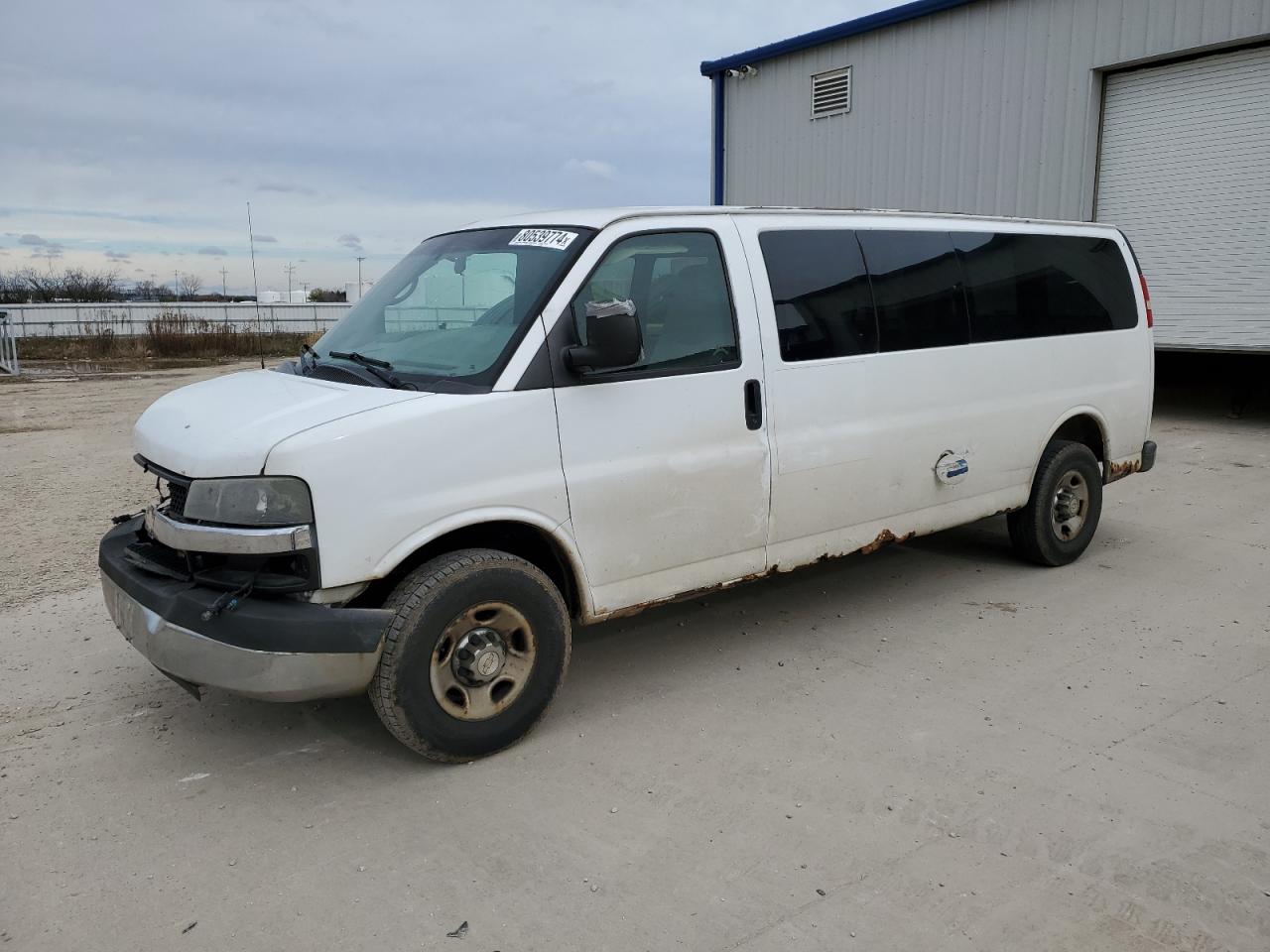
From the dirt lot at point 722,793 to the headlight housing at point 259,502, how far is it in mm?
1050

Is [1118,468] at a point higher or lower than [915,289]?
lower

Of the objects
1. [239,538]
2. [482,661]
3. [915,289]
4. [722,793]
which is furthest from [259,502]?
[915,289]

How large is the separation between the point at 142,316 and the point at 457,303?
37.2 metres

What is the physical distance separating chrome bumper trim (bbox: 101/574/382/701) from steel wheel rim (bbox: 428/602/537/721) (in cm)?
29

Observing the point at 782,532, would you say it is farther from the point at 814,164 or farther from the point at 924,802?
the point at 814,164

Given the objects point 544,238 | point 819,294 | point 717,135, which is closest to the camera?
point 544,238

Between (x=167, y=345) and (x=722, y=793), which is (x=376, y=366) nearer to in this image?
(x=722, y=793)

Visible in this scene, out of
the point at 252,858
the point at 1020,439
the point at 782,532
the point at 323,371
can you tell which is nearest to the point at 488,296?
the point at 323,371

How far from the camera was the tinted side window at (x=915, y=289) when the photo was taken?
5.03 meters

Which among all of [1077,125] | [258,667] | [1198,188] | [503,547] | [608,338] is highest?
[1077,125]

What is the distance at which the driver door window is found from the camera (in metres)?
4.19

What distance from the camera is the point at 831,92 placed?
51.9 ft

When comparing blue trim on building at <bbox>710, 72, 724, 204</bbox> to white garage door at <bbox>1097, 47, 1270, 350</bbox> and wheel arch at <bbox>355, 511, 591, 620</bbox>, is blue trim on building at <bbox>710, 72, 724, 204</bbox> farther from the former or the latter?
wheel arch at <bbox>355, 511, 591, 620</bbox>

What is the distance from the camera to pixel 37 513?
306 inches
